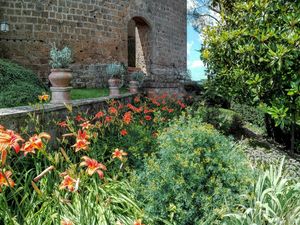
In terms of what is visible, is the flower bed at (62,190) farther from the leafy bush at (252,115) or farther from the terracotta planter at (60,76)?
the leafy bush at (252,115)

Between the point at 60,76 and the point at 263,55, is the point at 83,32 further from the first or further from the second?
the point at 263,55

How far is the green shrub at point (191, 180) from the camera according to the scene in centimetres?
283

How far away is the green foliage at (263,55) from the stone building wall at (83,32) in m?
2.70

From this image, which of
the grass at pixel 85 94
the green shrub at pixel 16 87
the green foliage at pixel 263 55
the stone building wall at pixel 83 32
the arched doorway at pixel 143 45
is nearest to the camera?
the green foliage at pixel 263 55

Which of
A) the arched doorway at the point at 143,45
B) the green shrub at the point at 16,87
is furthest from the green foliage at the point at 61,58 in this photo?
the arched doorway at the point at 143,45

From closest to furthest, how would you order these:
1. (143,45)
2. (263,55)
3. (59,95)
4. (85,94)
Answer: (59,95) → (263,55) → (85,94) → (143,45)

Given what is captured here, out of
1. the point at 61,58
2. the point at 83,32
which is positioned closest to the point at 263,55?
the point at 61,58

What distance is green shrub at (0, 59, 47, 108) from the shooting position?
17.8ft

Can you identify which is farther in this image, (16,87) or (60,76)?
(16,87)

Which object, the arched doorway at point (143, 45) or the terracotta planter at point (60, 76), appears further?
the arched doorway at point (143, 45)

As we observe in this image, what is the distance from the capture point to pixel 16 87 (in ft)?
19.3

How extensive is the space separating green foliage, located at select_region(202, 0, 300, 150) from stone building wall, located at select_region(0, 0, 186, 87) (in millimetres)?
2702

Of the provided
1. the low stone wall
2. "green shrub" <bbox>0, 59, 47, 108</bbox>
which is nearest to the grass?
"green shrub" <bbox>0, 59, 47, 108</bbox>

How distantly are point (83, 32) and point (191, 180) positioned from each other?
9858 mm
